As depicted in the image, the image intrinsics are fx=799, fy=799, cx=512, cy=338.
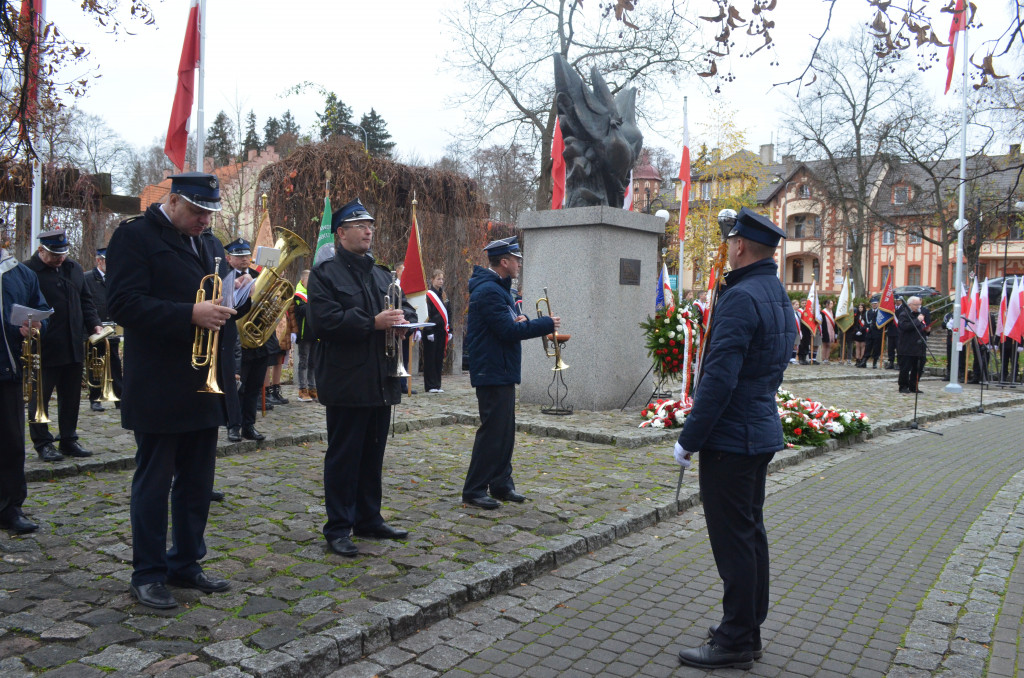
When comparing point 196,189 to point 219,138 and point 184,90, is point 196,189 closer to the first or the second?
point 184,90

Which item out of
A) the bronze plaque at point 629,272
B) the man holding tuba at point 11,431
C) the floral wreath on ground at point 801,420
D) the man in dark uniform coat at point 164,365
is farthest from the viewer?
the bronze plaque at point 629,272

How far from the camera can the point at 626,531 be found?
628 centimetres

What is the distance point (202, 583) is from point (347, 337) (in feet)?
5.62

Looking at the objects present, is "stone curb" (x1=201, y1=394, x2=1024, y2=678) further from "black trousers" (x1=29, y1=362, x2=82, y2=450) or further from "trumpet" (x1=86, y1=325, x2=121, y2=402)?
"trumpet" (x1=86, y1=325, x2=121, y2=402)

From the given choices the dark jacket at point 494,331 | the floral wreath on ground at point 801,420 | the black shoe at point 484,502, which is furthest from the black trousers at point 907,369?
Result: the black shoe at point 484,502

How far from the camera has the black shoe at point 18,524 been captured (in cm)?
552

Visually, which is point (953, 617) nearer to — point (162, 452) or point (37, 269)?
point (162, 452)

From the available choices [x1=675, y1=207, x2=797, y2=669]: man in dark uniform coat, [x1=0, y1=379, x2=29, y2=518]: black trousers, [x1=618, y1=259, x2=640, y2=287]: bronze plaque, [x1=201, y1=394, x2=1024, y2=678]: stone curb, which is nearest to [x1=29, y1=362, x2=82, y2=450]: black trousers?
[x1=0, y1=379, x2=29, y2=518]: black trousers

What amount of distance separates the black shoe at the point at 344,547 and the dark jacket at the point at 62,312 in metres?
4.05

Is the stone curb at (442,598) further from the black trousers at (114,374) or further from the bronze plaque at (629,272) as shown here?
the black trousers at (114,374)

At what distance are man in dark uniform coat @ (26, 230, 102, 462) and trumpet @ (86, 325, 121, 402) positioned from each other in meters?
1.33

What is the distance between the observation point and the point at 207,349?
4.38m

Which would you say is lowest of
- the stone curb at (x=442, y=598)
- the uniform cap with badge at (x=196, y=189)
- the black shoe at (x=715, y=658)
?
the black shoe at (x=715, y=658)

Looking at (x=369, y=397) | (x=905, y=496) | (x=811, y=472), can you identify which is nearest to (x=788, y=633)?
(x=369, y=397)
